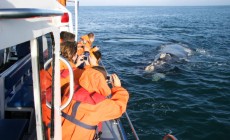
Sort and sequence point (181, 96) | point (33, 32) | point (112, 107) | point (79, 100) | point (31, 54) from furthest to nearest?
A: point (181, 96) → point (112, 107) → point (79, 100) → point (31, 54) → point (33, 32)

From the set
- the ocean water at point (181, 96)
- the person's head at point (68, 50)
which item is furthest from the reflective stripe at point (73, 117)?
the ocean water at point (181, 96)

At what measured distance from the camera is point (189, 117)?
29.6ft

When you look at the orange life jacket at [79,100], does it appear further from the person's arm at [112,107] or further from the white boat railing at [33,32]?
the white boat railing at [33,32]

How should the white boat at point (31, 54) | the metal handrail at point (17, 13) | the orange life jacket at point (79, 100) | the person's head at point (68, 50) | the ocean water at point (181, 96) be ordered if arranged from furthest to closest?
the ocean water at point (181, 96), the person's head at point (68, 50), the orange life jacket at point (79, 100), the white boat at point (31, 54), the metal handrail at point (17, 13)

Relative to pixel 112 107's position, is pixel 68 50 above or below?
above

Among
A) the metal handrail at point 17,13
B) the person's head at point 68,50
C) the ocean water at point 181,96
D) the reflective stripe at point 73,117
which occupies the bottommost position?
the ocean water at point 181,96

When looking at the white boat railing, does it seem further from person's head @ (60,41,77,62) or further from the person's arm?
person's head @ (60,41,77,62)

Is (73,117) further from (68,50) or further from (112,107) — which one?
(68,50)

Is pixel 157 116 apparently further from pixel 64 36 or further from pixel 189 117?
pixel 64 36

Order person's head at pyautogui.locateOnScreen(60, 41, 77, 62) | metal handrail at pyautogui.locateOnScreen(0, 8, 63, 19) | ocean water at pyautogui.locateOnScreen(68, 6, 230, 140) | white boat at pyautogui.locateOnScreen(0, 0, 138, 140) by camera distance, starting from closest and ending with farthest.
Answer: metal handrail at pyautogui.locateOnScreen(0, 8, 63, 19) → white boat at pyautogui.locateOnScreen(0, 0, 138, 140) → person's head at pyautogui.locateOnScreen(60, 41, 77, 62) → ocean water at pyautogui.locateOnScreen(68, 6, 230, 140)

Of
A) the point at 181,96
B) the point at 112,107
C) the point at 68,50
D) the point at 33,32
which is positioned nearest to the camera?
the point at 33,32

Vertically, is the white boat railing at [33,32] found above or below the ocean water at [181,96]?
above

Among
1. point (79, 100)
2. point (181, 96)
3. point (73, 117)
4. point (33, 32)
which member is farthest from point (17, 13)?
point (181, 96)

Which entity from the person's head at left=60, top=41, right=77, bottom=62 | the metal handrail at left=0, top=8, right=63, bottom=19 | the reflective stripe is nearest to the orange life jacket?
the reflective stripe
